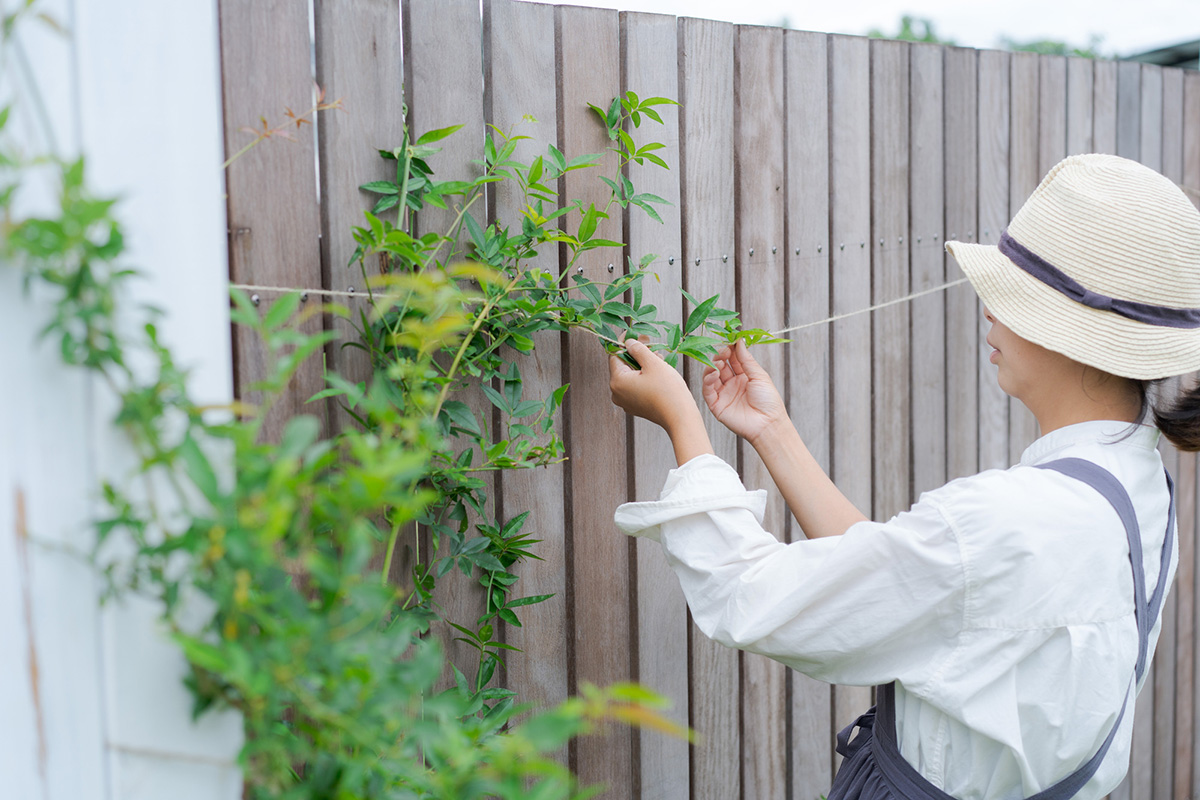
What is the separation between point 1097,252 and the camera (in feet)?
3.86

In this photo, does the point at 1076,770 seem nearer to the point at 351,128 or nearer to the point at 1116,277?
the point at 1116,277

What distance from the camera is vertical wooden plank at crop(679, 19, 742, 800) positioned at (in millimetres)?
1623

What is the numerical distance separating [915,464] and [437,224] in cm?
130

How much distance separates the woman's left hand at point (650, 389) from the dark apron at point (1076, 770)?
0.52 meters

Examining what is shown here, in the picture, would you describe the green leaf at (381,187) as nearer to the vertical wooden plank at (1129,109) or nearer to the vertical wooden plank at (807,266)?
the vertical wooden plank at (807,266)

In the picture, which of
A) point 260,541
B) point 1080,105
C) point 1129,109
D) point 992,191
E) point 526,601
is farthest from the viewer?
point 1129,109

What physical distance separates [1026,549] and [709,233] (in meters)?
0.86

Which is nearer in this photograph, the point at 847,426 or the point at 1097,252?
the point at 1097,252

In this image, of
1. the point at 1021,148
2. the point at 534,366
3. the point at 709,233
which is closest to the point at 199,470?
the point at 534,366

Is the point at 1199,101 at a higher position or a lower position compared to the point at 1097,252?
higher

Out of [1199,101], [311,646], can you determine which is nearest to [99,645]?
[311,646]

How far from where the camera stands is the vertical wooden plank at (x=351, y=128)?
1.25m

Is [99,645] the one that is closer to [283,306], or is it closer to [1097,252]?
[283,306]

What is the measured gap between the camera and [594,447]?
1545 millimetres
